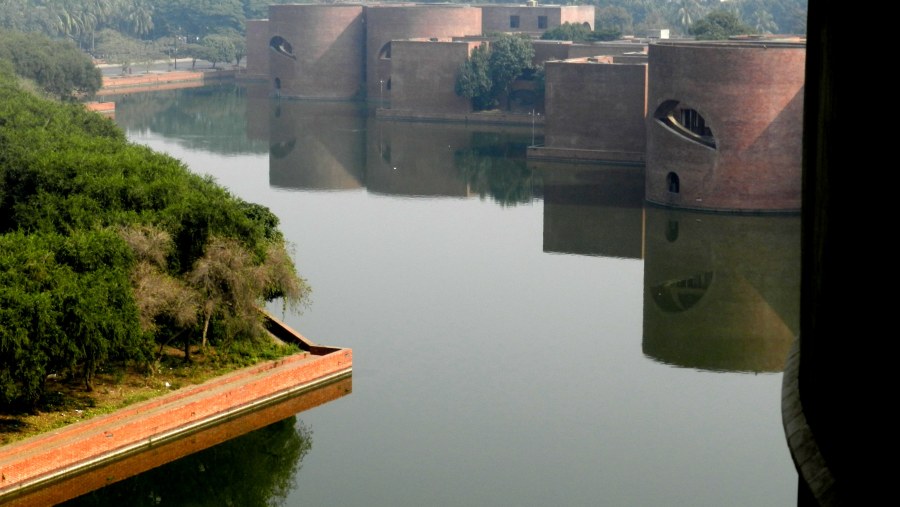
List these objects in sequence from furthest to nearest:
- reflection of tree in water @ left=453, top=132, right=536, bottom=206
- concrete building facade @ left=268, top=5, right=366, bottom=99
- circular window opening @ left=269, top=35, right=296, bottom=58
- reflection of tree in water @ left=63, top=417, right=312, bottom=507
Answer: circular window opening @ left=269, top=35, right=296, bottom=58, concrete building facade @ left=268, top=5, right=366, bottom=99, reflection of tree in water @ left=453, top=132, right=536, bottom=206, reflection of tree in water @ left=63, top=417, right=312, bottom=507

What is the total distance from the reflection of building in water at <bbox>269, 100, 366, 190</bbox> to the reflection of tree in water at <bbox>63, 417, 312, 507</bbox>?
91.8ft

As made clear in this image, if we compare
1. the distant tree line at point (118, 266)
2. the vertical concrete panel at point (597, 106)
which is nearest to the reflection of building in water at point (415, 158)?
the vertical concrete panel at point (597, 106)

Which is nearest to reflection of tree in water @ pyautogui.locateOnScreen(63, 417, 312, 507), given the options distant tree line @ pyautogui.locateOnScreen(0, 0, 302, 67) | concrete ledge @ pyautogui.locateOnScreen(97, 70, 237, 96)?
concrete ledge @ pyautogui.locateOnScreen(97, 70, 237, 96)

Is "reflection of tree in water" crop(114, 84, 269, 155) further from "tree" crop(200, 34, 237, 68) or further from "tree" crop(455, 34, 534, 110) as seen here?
"tree" crop(455, 34, 534, 110)

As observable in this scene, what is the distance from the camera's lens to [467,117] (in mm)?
69562

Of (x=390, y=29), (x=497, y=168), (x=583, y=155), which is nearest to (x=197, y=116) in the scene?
(x=390, y=29)

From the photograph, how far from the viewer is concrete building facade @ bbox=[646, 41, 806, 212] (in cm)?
4309

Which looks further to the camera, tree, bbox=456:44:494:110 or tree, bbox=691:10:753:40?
tree, bbox=691:10:753:40

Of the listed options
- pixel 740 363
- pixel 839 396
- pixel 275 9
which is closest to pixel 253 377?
pixel 740 363

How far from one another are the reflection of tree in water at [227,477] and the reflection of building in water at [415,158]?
26.7 metres

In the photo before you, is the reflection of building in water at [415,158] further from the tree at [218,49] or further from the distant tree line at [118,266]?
the tree at [218,49]

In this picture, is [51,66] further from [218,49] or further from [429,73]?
[218,49]

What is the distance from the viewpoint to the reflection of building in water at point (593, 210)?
4103 cm

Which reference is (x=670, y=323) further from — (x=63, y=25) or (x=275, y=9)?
(x=63, y=25)
